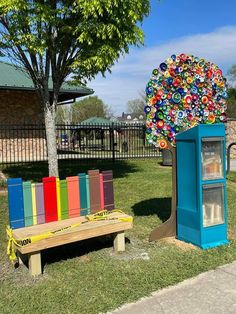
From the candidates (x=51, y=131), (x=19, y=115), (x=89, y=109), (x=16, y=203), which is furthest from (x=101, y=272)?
(x=89, y=109)

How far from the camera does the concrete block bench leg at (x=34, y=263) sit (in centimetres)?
406

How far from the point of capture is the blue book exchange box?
478 cm

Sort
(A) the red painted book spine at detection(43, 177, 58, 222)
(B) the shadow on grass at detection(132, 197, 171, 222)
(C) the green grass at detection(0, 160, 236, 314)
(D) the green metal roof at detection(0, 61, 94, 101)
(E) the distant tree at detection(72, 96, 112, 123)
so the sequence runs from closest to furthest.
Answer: (C) the green grass at detection(0, 160, 236, 314) → (A) the red painted book spine at detection(43, 177, 58, 222) → (B) the shadow on grass at detection(132, 197, 171, 222) → (D) the green metal roof at detection(0, 61, 94, 101) → (E) the distant tree at detection(72, 96, 112, 123)

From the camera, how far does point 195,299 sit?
11.6ft

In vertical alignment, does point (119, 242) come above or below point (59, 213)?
below

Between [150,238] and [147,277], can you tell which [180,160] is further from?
[147,277]

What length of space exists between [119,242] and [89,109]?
60.0 meters

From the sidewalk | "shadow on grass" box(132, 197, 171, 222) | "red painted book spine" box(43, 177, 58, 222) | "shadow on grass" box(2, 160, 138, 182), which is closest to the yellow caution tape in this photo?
"red painted book spine" box(43, 177, 58, 222)

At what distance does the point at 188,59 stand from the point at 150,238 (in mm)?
2462

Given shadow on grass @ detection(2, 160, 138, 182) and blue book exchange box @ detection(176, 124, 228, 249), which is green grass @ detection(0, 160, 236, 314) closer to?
blue book exchange box @ detection(176, 124, 228, 249)

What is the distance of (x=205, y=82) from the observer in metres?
5.32

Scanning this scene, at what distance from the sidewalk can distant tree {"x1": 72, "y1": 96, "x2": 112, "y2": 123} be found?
5500 centimetres

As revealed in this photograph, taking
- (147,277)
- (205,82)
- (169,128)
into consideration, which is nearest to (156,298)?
(147,277)

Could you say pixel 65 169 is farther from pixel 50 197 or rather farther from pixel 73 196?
pixel 50 197
